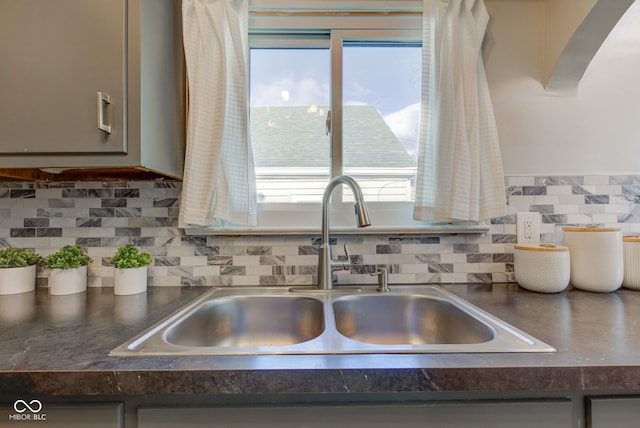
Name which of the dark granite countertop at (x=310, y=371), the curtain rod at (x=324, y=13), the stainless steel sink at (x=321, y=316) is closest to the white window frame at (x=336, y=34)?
the curtain rod at (x=324, y=13)

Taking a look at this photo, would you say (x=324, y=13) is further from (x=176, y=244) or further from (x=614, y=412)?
(x=614, y=412)

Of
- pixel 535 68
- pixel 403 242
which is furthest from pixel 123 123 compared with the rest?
pixel 535 68

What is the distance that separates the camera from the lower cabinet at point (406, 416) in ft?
1.74

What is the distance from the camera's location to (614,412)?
54 cm

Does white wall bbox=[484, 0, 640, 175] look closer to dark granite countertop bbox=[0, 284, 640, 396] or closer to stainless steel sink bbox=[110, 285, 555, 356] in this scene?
stainless steel sink bbox=[110, 285, 555, 356]

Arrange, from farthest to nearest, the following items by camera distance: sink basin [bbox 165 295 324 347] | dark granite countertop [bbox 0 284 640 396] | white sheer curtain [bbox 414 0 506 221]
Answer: white sheer curtain [bbox 414 0 506 221], sink basin [bbox 165 295 324 347], dark granite countertop [bbox 0 284 640 396]

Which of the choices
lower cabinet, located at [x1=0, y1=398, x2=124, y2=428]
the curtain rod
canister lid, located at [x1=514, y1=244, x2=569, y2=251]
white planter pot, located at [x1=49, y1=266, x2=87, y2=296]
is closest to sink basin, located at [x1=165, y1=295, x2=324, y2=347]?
lower cabinet, located at [x1=0, y1=398, x2=124, y2=428]

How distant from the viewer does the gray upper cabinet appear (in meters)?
0.85

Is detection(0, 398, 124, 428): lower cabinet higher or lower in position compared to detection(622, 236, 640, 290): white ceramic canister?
lower

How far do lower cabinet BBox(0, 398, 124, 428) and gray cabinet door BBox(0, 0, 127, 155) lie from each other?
0.61 m

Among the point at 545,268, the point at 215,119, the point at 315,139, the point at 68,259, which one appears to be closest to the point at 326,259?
the point at 315,139

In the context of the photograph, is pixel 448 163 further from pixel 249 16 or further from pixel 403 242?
pixel 249 16

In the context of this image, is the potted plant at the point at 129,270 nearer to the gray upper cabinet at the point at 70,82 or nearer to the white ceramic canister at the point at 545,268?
the gray upper cabinet at the point at 70,82

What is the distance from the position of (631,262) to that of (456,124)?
2.53 feet
